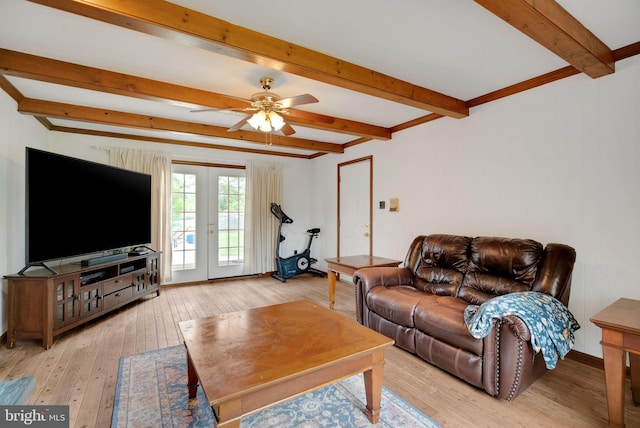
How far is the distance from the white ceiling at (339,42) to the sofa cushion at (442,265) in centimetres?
161

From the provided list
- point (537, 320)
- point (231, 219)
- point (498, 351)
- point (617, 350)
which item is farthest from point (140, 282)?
point (617, 350)

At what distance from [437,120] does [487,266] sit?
6.56 ft

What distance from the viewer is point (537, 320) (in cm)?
194

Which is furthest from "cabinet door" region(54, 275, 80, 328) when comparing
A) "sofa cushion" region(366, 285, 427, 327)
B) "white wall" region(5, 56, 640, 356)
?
"sofa cushion" region(366, 285, 427, 327)

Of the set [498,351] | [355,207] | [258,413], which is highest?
[355,207]

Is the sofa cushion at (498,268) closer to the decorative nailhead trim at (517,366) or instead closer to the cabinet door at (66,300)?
the decorative nailhead trim at (517,366)

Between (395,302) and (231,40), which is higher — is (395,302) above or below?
below

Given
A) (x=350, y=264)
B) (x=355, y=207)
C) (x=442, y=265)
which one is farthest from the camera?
(x=355, y=207)

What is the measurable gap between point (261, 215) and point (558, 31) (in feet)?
16.1

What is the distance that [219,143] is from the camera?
17.3 feet

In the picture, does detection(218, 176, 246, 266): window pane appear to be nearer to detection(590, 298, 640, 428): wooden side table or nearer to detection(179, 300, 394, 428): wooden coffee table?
detection(179, 300, 394, 428): wooden coffee table

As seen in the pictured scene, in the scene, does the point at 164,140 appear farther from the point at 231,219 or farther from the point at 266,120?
the point at 266,120

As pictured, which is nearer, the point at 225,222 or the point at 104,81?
the point at 104,81

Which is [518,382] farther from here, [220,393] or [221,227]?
[221,227]
